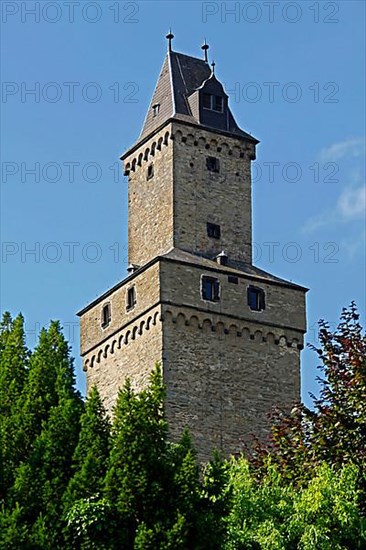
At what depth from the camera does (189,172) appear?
46.2 meters

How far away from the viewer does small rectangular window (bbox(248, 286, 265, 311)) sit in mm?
45188

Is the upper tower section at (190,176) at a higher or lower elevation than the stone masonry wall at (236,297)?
higher

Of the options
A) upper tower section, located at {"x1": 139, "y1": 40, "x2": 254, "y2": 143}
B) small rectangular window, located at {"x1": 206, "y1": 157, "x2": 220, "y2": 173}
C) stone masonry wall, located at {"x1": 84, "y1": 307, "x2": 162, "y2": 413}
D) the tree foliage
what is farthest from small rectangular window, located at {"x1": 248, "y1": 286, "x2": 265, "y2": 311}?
the tree foliage

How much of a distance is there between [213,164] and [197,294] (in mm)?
4726

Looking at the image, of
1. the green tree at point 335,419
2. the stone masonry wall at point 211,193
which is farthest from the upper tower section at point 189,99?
the green tree at point 335,419

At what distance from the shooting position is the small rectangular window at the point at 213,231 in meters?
45.7

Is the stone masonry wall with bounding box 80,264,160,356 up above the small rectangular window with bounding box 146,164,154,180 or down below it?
below

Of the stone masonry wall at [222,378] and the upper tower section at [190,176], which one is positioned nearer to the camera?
the stone masonry wall at [222,378]

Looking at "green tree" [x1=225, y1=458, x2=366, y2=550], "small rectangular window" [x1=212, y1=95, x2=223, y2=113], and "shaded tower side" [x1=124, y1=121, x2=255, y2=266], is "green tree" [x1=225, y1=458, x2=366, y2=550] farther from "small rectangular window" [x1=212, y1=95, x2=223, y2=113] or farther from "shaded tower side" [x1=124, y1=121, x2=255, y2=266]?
"small rectangular window" [x1=212, y1=95, x2=223, y2=113]

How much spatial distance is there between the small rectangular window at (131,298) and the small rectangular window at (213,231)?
2.72 meters

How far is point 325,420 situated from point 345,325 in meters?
2.40

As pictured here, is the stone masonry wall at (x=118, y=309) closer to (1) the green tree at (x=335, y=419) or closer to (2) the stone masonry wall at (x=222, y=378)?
(2) the stone masonry wall at (x=222, y=378)

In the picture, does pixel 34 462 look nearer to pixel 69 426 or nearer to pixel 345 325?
pixel 69 426

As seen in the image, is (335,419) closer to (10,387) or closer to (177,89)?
(10,387)
